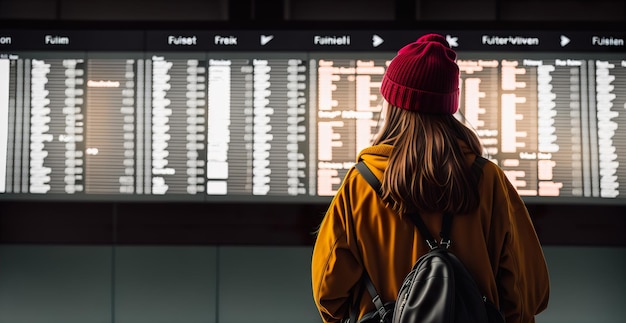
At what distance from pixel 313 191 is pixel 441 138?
1735 millimetres

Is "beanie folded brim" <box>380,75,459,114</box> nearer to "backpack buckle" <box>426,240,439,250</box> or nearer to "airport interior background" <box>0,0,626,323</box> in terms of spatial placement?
"backpack buckle" <box>426,240,439,250</box>

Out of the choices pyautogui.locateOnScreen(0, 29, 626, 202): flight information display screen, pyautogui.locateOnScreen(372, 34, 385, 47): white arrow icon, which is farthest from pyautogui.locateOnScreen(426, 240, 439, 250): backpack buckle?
pyautogui.locateOnScreen(372, 34, 385, 47): white arrow icon

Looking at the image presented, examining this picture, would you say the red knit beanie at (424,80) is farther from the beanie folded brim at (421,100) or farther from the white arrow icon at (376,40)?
the white arrow icon at (376,40)

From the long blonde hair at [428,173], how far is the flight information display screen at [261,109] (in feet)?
5.52

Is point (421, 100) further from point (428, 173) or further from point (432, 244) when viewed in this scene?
point (432, 244)

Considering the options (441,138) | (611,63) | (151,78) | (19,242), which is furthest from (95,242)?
(611,63)

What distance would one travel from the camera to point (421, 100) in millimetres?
1275

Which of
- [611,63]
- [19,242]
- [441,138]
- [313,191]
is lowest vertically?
[19,242]

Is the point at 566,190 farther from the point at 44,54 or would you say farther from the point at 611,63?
the point at 44,54

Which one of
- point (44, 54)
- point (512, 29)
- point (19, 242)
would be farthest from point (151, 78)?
point (512, 29)

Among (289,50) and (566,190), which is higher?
(289,50)

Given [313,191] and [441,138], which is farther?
[313,191]

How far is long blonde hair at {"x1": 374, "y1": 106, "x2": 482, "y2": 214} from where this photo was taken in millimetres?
Answer: 1213

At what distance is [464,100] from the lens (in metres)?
2.98
